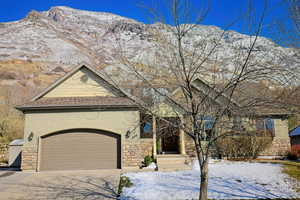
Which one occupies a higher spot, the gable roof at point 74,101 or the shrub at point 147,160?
the gable roof at point 74,101

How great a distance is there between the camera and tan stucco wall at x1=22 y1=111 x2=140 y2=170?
13.3 metres

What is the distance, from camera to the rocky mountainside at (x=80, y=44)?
20.0 ft

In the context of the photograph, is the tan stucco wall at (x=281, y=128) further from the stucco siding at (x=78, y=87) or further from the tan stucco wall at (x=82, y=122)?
the stucco siding at (x=78, y=87)

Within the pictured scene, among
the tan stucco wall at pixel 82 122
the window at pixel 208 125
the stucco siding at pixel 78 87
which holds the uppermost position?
the stucco siding at pixel 78 87

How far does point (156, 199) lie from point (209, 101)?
3.51 m

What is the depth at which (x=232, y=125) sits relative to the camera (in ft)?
18.7

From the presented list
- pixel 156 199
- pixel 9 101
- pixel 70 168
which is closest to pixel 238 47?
pixel 156 199

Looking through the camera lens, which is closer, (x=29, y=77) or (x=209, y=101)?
(x=209, y=101)

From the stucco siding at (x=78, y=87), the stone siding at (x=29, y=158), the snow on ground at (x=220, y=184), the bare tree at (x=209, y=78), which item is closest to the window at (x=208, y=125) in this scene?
the bare tree at (x=209, y=78)

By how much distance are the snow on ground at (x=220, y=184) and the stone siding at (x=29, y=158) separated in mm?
5713

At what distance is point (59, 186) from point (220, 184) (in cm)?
593

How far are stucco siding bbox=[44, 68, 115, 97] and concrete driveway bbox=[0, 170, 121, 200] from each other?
15.8ft

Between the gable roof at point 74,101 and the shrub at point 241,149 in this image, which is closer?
the gable roof at point 74,101

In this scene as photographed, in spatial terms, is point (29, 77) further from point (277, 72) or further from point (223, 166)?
point (277, 72)
